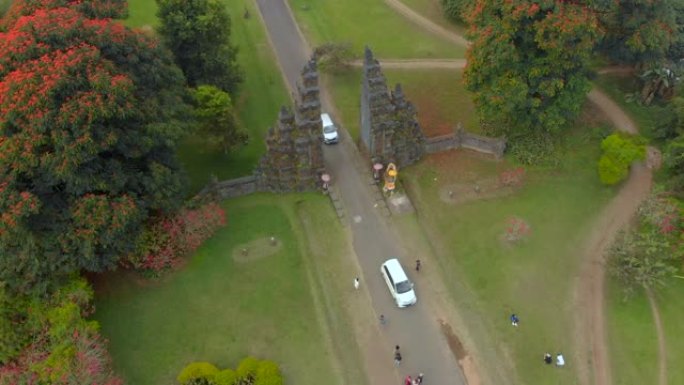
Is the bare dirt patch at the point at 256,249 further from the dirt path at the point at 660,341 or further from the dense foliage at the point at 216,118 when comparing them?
the dirt path at the point at 660,341

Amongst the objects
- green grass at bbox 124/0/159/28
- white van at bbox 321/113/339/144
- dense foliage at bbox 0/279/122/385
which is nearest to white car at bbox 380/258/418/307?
white van at bbox 321/113/339/144

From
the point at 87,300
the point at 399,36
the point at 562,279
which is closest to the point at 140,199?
the point at 87,300

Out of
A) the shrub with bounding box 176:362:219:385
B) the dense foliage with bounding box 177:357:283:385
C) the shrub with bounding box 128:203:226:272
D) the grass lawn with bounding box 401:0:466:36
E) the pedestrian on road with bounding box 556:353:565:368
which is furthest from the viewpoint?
the grass lawn with bounding box 401:0:466:36

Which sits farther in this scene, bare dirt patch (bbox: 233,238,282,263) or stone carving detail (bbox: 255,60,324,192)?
stone carving detail (bbox: 255,60,324,192)

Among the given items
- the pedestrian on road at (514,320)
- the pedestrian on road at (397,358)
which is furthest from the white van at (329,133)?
the pedestrian on road at (514,320)

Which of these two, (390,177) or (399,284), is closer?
(399,284)

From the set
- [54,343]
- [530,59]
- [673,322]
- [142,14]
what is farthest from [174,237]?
[142,14]

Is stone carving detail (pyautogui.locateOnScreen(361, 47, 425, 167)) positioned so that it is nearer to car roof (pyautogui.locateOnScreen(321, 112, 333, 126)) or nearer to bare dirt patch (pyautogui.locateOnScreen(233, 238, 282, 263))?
car roof (pyautogui.locateOnScreen(321, 112, 333, 126))

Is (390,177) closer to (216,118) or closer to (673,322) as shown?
(216,118)
